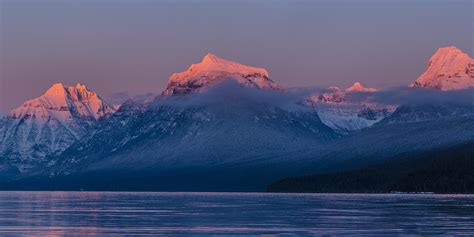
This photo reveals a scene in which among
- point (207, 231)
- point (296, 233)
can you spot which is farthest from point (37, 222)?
point (296, 233)

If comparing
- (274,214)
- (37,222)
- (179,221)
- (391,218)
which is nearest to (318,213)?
(274,214)

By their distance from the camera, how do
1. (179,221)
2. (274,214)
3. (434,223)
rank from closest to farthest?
(434,223), (179,221), (274,214)

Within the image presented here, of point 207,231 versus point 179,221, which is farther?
point 179,221

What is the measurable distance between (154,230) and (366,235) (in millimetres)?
21667

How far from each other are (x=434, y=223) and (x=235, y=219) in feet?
79.4

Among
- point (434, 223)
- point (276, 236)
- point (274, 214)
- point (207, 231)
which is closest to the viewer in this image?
point (276, 236)

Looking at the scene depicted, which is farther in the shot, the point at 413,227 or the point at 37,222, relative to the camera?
the point at 37,222

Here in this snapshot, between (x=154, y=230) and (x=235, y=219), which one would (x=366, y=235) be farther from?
(x=235, y=219)

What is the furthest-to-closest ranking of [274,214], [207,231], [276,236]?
[274,214], [207,231], [276,236]

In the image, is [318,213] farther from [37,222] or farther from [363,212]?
[37,222]

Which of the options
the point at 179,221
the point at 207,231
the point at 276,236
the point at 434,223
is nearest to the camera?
the point at 276,236

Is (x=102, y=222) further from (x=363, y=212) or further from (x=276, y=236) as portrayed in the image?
(x=363, y=212)

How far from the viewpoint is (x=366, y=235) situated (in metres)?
98.9

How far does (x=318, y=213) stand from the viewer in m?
142
